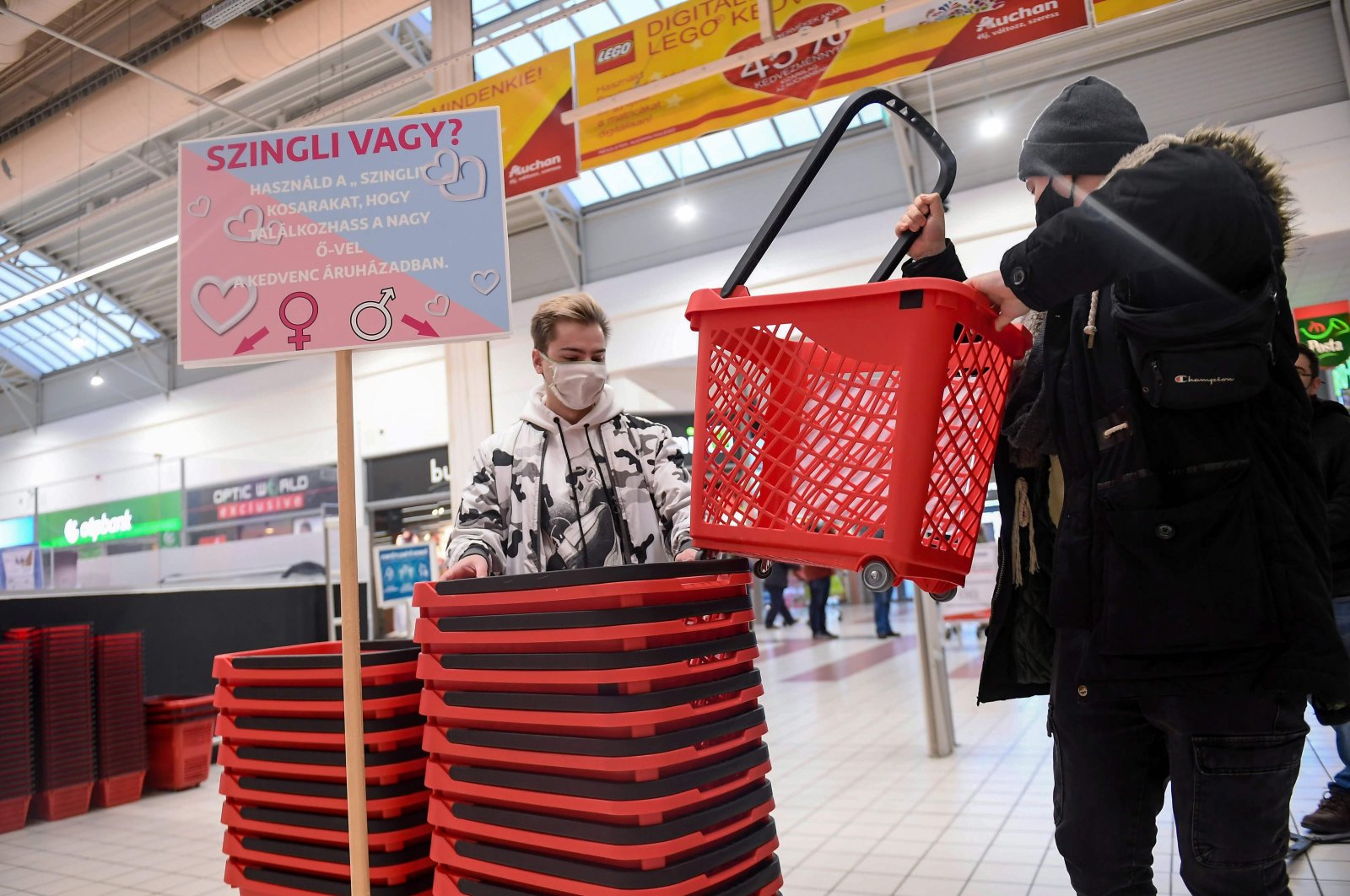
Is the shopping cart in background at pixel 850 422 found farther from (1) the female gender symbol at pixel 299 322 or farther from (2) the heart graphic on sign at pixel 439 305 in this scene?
(1) the female gender symbol at pixel 299 322

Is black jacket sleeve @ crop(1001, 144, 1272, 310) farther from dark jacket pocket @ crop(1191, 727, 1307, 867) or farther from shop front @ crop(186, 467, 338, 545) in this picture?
shop front @ crop(186, 467, 338, 545)

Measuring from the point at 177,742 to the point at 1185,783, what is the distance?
676 centimetres

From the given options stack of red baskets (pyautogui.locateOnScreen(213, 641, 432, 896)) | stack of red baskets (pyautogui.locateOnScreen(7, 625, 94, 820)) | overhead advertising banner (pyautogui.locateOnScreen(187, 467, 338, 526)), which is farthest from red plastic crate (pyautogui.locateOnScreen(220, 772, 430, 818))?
overhead advertising banner (pyautogui.locateOnScreen(187, 467, 338, 526))

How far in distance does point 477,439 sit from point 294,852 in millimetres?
4773

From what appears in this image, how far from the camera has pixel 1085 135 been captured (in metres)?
1.43

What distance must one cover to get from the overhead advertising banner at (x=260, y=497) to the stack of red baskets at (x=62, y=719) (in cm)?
320

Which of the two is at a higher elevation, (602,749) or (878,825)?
(602,749)

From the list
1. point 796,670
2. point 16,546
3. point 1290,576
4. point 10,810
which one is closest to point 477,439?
Result: point 10,810

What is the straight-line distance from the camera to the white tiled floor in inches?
129

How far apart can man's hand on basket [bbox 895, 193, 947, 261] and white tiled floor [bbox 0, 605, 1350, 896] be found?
93.8 inches

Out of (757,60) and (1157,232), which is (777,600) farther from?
(1157,232)

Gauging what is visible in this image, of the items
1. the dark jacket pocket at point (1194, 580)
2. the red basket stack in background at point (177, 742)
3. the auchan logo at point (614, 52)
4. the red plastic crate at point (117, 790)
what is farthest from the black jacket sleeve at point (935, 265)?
the red plastic crate at point (117, 790)

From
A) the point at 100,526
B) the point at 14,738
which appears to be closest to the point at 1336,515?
the point at 14,738

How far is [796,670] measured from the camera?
33.3ft
